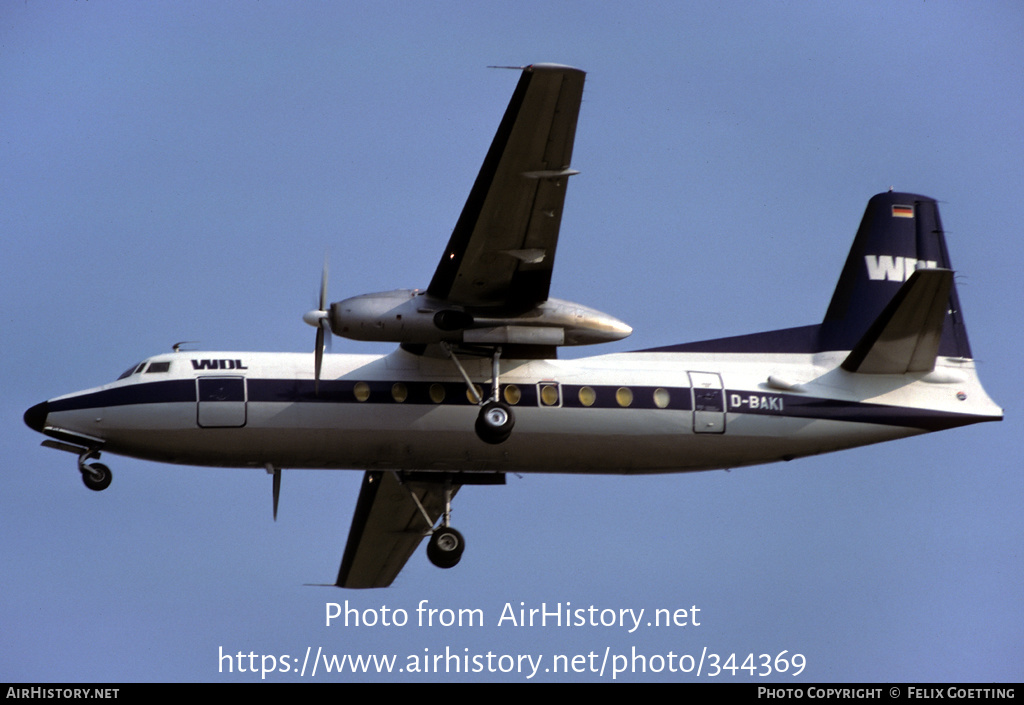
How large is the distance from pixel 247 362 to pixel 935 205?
13315 millimetres

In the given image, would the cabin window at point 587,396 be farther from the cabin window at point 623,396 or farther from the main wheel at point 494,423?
the main wheel at point 494,423

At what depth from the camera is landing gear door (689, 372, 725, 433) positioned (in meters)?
24.2

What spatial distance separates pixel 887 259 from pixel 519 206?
9322 millimetres

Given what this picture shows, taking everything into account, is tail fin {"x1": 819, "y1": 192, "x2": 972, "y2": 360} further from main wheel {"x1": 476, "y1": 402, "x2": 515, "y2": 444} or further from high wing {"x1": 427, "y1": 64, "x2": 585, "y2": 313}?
high wing {"x1": 427, "y1": 64, "x2": 585, "y2": 313}

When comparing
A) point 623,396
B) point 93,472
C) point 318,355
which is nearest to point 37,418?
point 93,472

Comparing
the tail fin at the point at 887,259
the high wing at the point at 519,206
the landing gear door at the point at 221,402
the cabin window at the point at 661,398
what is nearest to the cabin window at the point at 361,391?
the landing gear door at the point at 221,402

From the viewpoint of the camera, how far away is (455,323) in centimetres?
2242

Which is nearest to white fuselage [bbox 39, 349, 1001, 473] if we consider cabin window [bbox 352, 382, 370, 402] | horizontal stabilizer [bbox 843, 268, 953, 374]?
cabin window [bbox 352, 382, 370, 402]

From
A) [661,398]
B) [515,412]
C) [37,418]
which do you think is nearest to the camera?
[37,418]

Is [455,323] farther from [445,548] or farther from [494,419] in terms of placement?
[445,548]

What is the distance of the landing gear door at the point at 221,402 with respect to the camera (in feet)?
76.0

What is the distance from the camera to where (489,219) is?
2131 cm

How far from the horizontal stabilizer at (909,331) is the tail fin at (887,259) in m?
1.41

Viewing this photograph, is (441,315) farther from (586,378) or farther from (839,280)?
(839,280)
